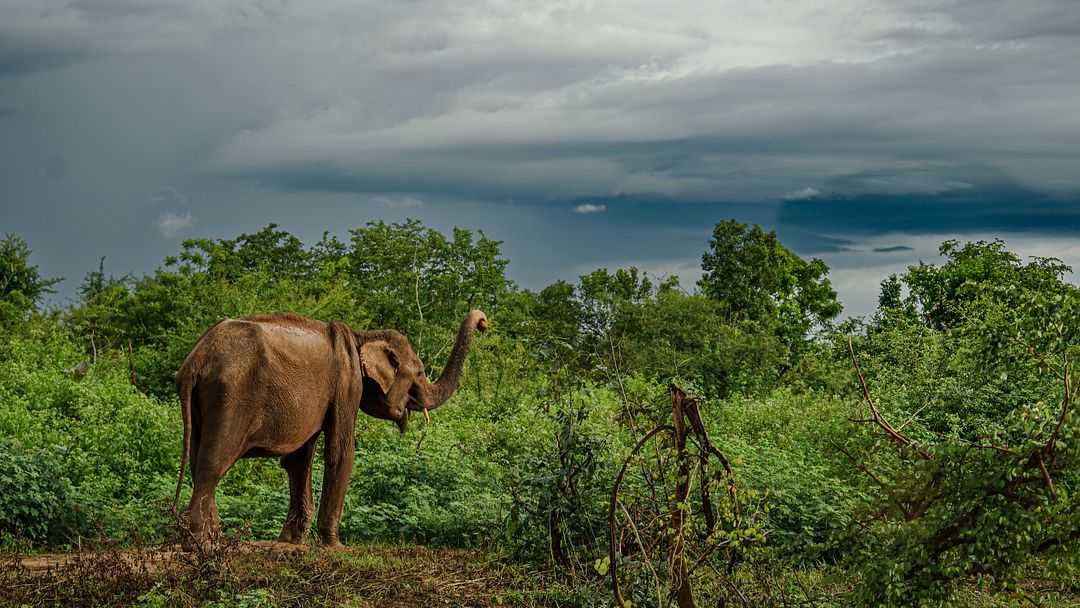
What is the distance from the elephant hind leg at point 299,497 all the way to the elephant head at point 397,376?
812 mm

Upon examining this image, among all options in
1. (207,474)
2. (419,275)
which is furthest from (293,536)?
(419,275)

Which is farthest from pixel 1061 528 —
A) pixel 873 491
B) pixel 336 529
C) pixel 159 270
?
pixel 159 270

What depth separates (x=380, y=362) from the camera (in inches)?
399

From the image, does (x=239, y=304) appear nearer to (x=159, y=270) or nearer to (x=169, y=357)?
(x=169, y=357)

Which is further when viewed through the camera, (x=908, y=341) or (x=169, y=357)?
(x=908, y=341)

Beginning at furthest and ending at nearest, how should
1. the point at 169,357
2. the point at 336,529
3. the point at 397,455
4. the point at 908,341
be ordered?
1. the point at 908,341
2. the point at 169,357
3. the point at 397,455
4. the point at 336,529

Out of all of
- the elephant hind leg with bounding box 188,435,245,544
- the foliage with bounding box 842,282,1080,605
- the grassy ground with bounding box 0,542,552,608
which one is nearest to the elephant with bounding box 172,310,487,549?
the elephant hind leg with bounding box 188,435,245,544

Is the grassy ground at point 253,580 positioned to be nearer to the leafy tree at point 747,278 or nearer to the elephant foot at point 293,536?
the elephant foot at point 293,536

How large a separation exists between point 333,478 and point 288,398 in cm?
99

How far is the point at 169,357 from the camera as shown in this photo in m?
21.3

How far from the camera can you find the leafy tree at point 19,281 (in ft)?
112

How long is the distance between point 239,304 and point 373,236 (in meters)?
16.6

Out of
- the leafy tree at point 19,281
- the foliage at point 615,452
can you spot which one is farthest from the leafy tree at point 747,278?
the leafy tree at point 19,281

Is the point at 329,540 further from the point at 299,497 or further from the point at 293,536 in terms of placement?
the point at 299,497
